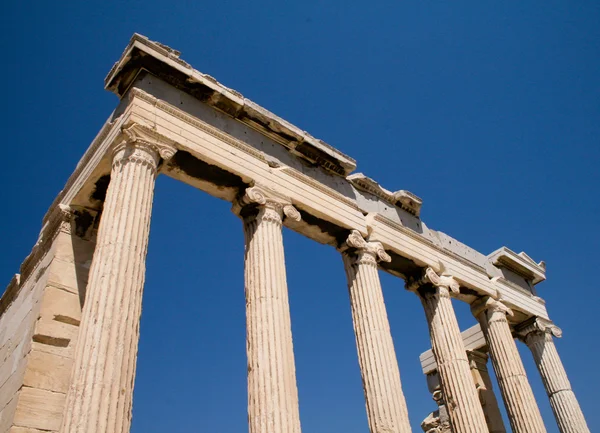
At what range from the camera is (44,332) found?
10711 mm

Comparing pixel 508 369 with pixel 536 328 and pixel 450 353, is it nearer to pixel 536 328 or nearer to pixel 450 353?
pixel 450 353

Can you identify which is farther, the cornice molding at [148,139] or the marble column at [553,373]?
the marble column at [553,373]

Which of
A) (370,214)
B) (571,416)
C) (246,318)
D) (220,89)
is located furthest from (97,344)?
(571,416)

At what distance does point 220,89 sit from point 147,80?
179 cm

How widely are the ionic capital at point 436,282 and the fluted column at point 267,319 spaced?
515 centimetres

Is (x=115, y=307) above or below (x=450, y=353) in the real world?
below

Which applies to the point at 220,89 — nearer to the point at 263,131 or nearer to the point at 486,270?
the point at 263,131

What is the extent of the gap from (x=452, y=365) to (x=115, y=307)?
9.65 meters

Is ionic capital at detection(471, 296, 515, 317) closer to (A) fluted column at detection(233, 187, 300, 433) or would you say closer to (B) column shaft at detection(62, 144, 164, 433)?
(A) fluted column at detection(233, 187, 300, 433)

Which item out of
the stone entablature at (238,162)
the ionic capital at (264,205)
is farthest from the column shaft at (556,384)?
the ionic capital at (264,205)

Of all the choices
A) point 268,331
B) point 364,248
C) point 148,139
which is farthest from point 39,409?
point 364,248

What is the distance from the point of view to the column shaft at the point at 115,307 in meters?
7.63

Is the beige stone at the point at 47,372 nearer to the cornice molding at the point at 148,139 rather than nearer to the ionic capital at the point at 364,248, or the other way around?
the cornice molding at the point at 148,139

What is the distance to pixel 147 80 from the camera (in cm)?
1205
